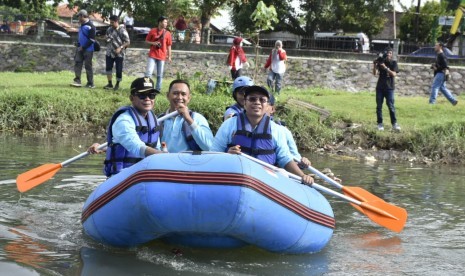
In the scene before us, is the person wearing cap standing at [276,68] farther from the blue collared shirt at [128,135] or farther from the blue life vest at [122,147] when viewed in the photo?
the blue collared shirt at [128,135]

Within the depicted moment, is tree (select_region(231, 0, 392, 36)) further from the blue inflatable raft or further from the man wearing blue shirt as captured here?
the blue inflatable raft

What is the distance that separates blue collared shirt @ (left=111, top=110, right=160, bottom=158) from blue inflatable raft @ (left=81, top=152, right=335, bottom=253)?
0.49 metres

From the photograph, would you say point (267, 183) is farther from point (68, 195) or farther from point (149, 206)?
point (68, 195)

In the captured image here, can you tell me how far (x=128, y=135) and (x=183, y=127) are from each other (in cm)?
72

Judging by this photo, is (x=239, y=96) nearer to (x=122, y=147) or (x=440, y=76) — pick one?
(x=122, y=147)

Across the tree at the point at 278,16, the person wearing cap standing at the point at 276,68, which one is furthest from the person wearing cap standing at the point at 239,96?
the tree at the point at 278,16

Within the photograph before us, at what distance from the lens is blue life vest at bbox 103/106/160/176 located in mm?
6688

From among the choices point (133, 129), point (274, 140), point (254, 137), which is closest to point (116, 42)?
point (133, 129)

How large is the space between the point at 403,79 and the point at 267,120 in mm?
15195

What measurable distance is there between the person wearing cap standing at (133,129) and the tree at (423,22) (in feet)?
107

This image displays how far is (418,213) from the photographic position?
8.57 meters

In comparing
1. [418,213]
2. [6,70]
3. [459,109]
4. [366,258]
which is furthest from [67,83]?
[366,258]

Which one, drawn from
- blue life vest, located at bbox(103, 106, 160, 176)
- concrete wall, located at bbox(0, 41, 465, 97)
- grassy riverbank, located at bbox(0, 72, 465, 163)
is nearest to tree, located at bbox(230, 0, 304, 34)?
concrete wall, located at bbox(0, 41, 465, 97)

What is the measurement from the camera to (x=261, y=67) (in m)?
21.0
